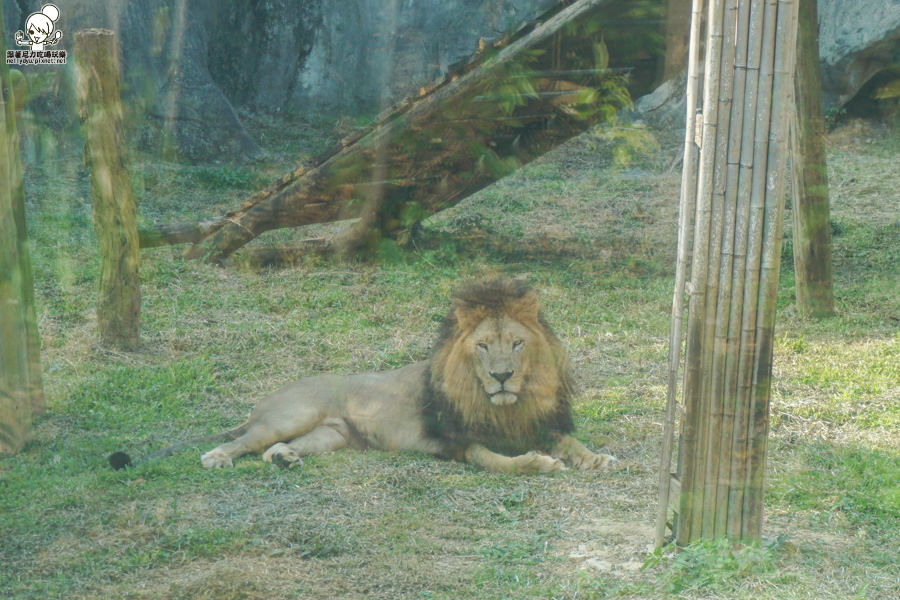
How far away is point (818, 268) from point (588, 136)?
4057mm

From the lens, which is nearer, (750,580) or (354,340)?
(750,580)

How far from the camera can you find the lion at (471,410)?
418 centimetres

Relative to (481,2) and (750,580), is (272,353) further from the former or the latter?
(481,2)

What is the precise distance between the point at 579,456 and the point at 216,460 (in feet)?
4.90

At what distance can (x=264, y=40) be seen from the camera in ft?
32.8

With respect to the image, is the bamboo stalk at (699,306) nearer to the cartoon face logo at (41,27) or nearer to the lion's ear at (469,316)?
the lion's ear at (469,316)

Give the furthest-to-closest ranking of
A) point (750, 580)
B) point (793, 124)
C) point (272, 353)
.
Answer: point (793, 124)
point (272, 353)
point (750, 580)

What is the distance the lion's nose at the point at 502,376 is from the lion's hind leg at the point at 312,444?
0.73 meters

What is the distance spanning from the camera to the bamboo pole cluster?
9.71ft

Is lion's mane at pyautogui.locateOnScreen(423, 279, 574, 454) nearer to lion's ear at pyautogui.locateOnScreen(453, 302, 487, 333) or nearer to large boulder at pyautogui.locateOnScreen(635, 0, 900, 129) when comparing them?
lion's ear at pyautogui.locateOnScreen(453, 302, 487, 333)

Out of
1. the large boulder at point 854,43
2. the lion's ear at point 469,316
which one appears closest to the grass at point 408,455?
the lion's ear at point 469,316

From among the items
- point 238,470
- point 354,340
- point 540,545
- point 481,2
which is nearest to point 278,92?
point 481,2

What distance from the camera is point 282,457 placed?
415cm

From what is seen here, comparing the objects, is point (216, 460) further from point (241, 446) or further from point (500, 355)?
point (500, 355)
